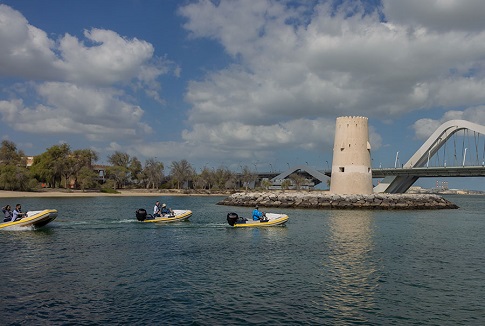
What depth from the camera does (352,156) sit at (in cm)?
5231

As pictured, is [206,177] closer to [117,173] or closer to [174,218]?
[117,173]

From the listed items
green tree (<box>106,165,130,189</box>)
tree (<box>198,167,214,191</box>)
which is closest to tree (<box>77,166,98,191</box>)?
green tree (<box>106,165,130,189</box>)

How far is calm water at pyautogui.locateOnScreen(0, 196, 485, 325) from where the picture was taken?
37.4ft

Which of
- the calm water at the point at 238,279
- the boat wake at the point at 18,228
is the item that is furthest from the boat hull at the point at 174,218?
the boat wake at the point at 18,228

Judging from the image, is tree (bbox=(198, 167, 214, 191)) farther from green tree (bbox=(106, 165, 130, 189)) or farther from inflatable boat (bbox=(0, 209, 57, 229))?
inflatable boat (bbox=(0, 209, 57, 229))

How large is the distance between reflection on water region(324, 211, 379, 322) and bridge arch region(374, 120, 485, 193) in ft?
170

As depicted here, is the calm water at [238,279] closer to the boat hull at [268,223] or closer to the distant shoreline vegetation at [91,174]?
the boat hull at [268,223]

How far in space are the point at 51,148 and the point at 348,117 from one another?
6277cm

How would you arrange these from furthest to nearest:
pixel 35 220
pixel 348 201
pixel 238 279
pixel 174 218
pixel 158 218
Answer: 1. pixel 348 201
2. pixel 174 218
3. pixel 158 218
4. pixel 35 220
5. pixel 238 279

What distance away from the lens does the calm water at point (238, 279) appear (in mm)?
11414

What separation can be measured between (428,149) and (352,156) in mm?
35613

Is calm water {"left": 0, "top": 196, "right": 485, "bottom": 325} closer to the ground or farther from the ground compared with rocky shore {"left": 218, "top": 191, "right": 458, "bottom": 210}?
closer to the ground

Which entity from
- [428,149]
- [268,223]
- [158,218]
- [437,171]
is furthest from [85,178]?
[268,223]

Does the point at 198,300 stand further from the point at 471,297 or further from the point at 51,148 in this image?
the point at 51,148
